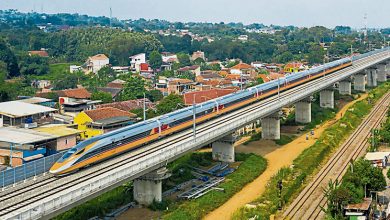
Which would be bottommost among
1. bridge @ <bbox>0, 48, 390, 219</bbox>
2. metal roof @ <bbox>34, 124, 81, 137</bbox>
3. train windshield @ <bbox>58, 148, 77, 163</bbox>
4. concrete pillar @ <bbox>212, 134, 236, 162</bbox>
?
concrete pillar @ <bbox>212, 134, 236, 162</bbox>

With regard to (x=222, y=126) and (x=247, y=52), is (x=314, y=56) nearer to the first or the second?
(x=247, y=52)

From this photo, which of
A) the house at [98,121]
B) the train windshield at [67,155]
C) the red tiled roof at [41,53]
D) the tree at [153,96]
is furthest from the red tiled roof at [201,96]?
the red tiled roof at [41,53]

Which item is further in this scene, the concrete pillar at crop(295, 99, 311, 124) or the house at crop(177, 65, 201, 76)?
the house at crop(177, 65, 201, 76)

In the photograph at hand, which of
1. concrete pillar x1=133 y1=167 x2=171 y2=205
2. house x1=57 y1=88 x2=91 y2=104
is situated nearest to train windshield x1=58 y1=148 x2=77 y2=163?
concrete pillar x1=133 y1=167 x2=171 y2=205

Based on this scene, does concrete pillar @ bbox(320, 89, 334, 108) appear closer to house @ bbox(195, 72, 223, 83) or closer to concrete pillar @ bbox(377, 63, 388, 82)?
house @ bbox(195, 72, 223, 83)

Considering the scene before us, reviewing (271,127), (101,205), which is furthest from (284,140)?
(101,205)

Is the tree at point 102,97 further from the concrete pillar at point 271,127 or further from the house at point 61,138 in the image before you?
the concrete pillar at point 271,127

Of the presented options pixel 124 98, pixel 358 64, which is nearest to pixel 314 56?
pixel 358 64
